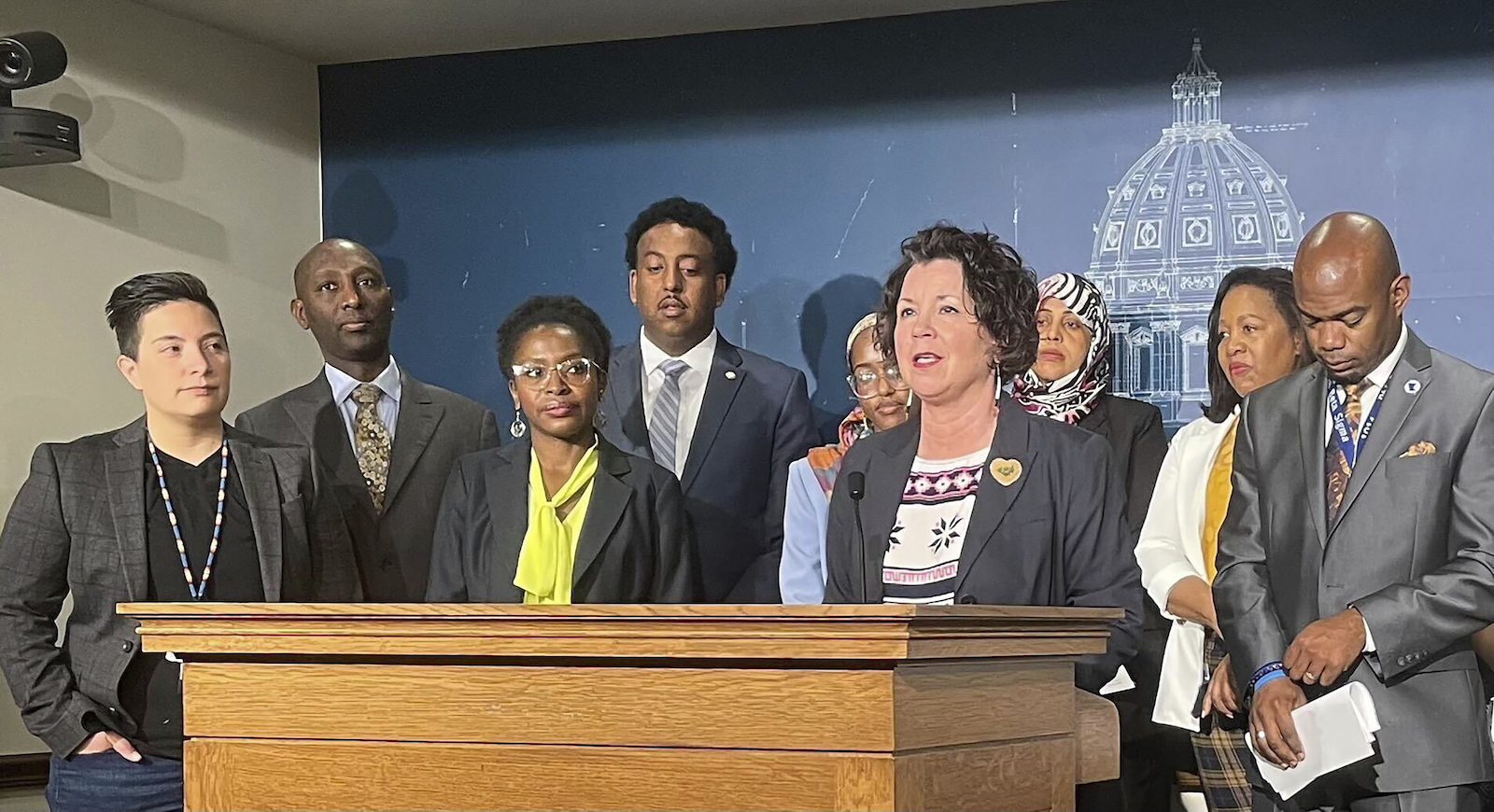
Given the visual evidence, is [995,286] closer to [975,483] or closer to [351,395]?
[975,483]

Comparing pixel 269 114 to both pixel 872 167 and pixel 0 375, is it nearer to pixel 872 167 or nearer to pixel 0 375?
pixel 0 375

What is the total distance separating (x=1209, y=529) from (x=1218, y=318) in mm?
670

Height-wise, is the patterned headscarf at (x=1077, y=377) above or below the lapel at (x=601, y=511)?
above

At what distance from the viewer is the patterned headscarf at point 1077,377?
4.84 metres

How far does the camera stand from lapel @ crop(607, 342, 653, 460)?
5238 millimetres

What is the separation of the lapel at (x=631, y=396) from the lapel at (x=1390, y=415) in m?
2.07

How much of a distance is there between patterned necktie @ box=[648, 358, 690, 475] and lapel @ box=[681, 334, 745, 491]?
81mm

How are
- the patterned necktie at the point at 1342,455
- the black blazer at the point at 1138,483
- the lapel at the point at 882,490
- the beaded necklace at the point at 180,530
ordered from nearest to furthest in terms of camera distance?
1. the lapel at the point at 882,490
2. the beaded necklace at the point at 180,530
3. the patterned necktie at the point at 1342,455
4. the black blazer at the point at 1138,483

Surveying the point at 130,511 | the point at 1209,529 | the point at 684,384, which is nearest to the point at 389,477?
the point at 684,384

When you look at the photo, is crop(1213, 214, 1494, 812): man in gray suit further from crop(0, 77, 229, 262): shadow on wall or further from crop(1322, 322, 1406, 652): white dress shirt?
crop(0, 77, 229, 262): shadow on wall

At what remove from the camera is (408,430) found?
4.91 m

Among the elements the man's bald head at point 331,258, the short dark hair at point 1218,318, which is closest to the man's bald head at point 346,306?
the man's bald head at point 331,258

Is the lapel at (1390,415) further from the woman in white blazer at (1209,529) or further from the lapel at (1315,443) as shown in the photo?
the woman in white blazer at (1209,529)

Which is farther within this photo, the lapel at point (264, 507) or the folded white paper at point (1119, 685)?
the folded white paper at point (1119, 685)
